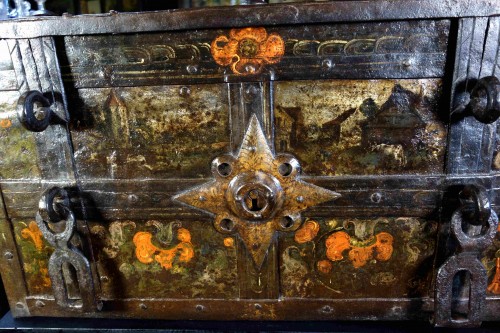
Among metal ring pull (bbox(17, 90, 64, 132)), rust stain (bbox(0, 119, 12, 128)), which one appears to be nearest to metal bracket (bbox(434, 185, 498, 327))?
metal ring pull (bbox(17, 90, 64, 132))

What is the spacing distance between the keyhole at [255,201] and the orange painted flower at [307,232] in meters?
0.15

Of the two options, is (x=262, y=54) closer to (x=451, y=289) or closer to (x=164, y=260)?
(x=164, y=260)

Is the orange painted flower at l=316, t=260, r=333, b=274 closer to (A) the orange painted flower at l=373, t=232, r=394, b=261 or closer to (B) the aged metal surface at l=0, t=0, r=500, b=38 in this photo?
(A) the orange painted flower at l=373, t=232, r=394, b=261

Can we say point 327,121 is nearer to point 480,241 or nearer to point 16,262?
point 480,241

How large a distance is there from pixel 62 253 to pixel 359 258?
960 millimetres

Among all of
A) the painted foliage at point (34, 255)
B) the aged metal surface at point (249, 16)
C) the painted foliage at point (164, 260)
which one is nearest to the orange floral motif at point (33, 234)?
the painted foliage at point (34, 255)

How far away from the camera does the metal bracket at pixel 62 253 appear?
4.12 feet

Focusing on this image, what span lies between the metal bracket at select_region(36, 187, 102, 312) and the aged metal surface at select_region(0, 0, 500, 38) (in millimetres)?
492

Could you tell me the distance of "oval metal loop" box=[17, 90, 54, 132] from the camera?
1097 millimetres

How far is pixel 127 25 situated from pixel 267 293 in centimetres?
95

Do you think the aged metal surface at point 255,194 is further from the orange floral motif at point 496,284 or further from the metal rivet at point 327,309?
the orange floral motif at point 496,284

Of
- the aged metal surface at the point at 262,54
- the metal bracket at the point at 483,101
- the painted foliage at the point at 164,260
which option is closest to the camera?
the metal bracket at the point at 483,101

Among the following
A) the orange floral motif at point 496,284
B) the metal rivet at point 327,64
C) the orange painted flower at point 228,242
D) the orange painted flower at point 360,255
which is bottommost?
the orange floral motif at point 496,284

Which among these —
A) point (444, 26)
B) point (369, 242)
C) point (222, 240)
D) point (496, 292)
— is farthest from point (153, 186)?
point (496, 292)
